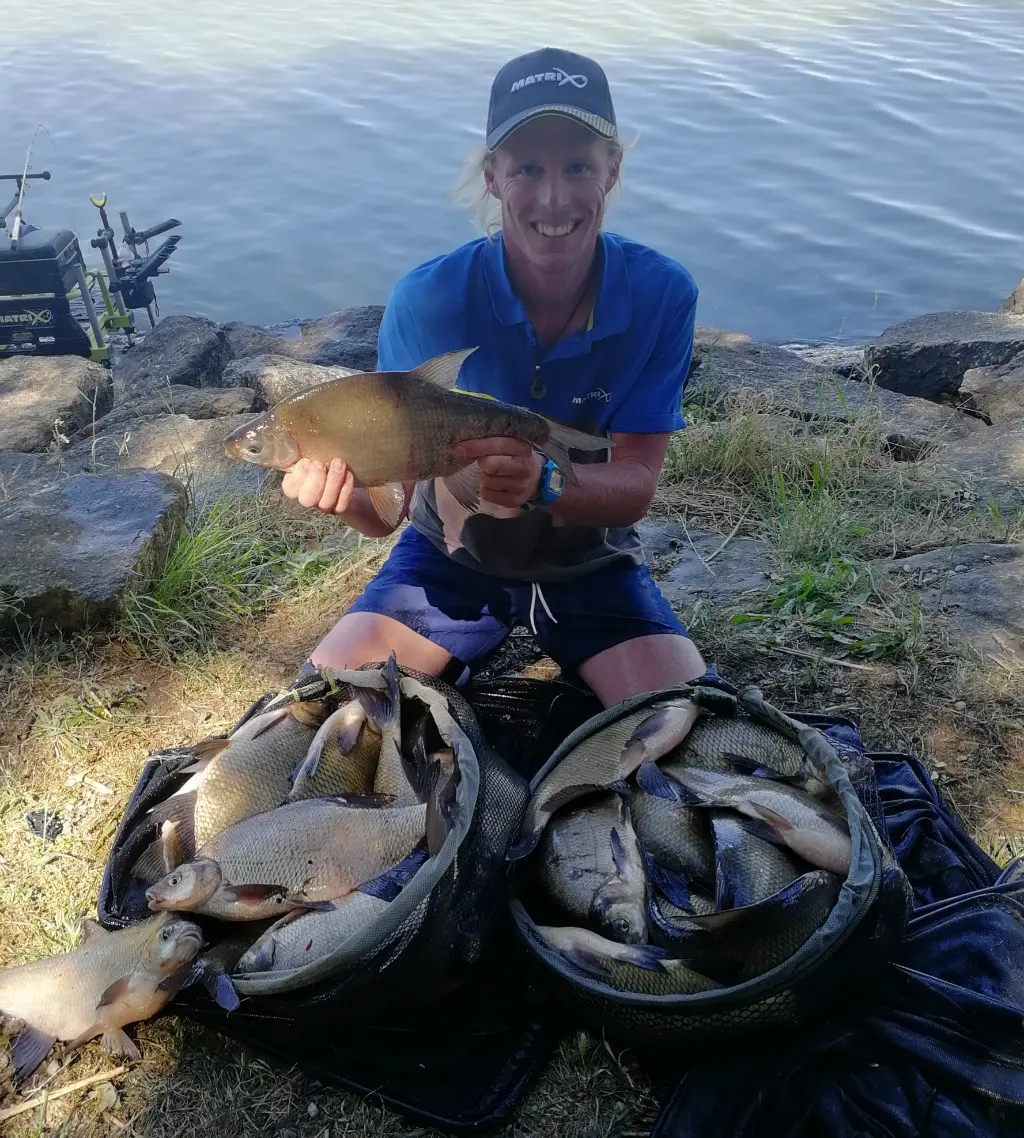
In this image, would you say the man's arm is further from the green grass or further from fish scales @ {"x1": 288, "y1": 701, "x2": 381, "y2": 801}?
the green grass

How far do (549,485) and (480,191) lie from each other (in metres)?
0.96

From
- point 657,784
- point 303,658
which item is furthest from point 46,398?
point 657,784

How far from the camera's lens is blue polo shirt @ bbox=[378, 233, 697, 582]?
8.73ft

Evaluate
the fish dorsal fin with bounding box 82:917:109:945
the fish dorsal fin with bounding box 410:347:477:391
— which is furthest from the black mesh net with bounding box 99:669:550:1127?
the fish dorsal fin with bounding box 410:347:477:391

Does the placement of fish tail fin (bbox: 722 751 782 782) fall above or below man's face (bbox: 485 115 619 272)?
below

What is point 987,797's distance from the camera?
A: 2.67 m

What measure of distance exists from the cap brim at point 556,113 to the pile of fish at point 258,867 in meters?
1.40

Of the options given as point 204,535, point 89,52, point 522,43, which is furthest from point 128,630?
point 89,52

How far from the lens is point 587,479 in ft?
8.39

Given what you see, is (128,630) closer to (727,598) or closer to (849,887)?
(727,598)

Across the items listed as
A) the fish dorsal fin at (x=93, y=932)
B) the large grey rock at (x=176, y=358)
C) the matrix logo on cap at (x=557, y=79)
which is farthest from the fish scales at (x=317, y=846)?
the large grey rock at (x=176, y=358)

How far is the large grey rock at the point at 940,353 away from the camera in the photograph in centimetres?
603

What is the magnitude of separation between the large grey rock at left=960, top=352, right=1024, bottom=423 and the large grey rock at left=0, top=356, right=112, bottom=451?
15.3 ft

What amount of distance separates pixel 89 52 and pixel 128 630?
17613mm
